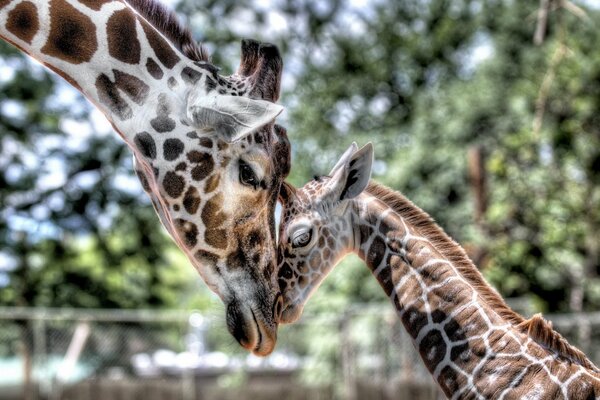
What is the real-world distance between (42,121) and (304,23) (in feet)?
33.4

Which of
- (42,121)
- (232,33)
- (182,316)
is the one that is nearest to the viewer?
(182,316)

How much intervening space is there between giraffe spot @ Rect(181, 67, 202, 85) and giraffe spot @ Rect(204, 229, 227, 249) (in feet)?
1.81

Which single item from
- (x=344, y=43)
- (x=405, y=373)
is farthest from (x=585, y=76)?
(x=344, y=43)

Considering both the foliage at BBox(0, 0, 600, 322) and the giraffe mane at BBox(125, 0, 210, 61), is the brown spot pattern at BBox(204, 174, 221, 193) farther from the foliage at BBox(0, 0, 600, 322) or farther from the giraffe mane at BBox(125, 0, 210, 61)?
the foliage at BBox(0, 0, 600, 322)

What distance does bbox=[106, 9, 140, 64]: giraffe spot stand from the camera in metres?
3.19

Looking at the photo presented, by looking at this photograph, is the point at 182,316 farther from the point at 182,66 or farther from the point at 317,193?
the point at 182,66

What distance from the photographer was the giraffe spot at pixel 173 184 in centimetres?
312

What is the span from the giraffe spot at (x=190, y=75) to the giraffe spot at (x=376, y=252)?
147 cm

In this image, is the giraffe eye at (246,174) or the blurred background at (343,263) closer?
the giraffe eye at (246,174)

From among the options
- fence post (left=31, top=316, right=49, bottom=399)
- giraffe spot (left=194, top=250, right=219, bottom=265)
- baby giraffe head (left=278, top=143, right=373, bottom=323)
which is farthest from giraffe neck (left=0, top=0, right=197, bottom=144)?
fence post (left=31, top=316, right=49, bottom=399)

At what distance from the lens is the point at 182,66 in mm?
3244

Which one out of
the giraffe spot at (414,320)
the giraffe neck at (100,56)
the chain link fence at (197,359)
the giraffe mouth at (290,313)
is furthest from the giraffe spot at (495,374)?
the chain link fence at (197,359)

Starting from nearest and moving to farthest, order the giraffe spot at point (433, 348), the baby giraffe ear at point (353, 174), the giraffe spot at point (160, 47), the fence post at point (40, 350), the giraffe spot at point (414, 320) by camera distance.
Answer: the giraffe spot at point (160, 47), the giraffe spot at point (433, 348), the giraffe spot at point (414, 320), the baby giraffe ear at point (353, 174), the fence post at point (40, 350)

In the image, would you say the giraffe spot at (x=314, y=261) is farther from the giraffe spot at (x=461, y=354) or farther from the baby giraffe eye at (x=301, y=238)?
the giraffe spot at (x=461, y=354)
